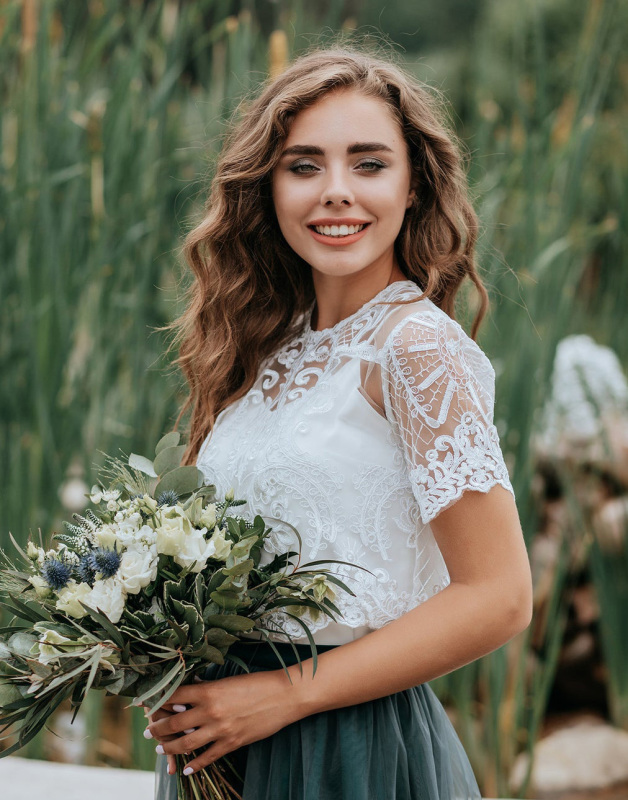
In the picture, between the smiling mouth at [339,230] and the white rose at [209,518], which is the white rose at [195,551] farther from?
the smiling mouth at [339,230]

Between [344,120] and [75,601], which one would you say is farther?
[344,120]

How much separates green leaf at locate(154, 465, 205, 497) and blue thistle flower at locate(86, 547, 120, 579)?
170mm

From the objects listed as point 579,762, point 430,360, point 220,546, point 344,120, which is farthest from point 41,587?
point 579,762

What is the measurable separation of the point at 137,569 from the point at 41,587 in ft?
0.47

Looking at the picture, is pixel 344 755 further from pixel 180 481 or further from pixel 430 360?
pixel 430 360

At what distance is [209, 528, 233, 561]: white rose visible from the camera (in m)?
1.11

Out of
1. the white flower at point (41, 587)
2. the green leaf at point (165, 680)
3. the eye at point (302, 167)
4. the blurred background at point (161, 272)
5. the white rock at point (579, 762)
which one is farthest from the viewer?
the white rock at point (579, 762)

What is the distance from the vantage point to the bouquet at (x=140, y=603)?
107 centimetres

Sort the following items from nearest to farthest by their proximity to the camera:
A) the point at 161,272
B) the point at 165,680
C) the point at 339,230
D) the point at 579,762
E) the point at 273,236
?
the point at 165,680, the point at 339,230, the point at 273,236, the point at 161,272, the point at 579,762

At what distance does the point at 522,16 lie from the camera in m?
2.31

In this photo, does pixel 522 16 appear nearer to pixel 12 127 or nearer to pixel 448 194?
pixel 448 194

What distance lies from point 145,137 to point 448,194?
120cm

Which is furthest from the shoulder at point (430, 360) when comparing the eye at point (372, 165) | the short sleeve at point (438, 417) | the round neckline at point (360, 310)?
the eye at point (372, 165)

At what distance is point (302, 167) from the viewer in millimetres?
1393
